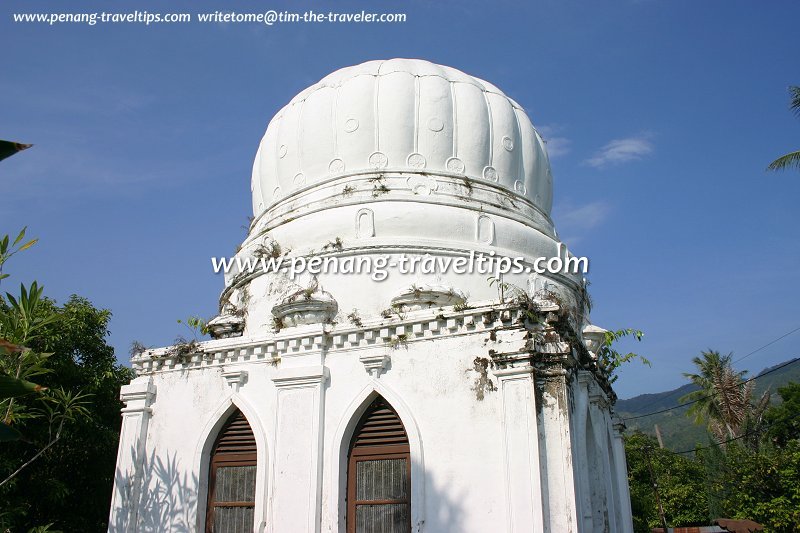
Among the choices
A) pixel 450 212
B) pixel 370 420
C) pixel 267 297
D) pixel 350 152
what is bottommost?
pixel 370 420

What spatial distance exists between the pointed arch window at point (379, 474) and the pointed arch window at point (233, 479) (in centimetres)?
177

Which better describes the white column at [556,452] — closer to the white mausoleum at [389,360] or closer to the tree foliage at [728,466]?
the white mausoleum at [389,360]

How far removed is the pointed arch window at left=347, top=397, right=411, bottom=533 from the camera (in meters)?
9.45

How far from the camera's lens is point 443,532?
8.86 m

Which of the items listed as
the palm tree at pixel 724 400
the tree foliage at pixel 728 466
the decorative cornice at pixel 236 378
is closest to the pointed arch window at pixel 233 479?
the decorative cornice at pixel 236 378

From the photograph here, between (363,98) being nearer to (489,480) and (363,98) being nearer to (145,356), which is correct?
(145,356)

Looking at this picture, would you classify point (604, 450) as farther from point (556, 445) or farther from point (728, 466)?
point (728, 466)

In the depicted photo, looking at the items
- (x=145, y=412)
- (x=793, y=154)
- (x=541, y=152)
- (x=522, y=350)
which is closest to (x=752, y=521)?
(x=793, y=154)

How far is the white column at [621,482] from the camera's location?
12453 millimetres

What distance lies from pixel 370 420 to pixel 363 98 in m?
7.37

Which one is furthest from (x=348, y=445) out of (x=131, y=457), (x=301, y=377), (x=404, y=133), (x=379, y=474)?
(x=404, y=133)

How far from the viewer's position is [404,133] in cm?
1416

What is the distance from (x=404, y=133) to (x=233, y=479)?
7.54 meters

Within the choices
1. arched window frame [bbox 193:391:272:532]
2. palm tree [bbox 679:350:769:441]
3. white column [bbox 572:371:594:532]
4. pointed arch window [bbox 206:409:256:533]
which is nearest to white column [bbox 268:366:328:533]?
arched window frame [bbox 193:391:272:532]
